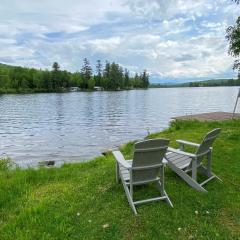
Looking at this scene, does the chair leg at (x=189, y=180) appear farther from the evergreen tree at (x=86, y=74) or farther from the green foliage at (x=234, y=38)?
the evergreen tree at (x=86, y=74)

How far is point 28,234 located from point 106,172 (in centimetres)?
346

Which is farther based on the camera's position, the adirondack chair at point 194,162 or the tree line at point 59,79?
the tree line at point 59,79

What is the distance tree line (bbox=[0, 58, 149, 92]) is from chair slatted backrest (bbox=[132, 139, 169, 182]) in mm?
123478

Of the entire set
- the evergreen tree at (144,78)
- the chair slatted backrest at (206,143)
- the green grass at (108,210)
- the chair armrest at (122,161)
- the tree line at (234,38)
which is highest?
the tree line at (234,38)

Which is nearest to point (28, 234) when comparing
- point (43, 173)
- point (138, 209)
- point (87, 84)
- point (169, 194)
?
point (138, 209)

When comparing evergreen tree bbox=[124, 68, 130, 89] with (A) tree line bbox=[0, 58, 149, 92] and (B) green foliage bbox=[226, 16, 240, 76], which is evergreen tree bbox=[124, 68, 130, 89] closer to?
(A) tree line bbox=[0, 58, 149, 92]

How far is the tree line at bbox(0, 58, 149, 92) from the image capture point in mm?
126625

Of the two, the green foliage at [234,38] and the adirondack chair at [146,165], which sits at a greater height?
the green foliage at [234,38]

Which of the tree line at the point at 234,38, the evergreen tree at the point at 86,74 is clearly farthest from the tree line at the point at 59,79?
the tree line at the point at 234,38

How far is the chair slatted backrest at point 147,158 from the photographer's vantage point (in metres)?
5.52

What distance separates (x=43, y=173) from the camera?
8.81m

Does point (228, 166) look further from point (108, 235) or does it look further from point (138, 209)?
point (108, 235)

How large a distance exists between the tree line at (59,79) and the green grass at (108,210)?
4794 inches

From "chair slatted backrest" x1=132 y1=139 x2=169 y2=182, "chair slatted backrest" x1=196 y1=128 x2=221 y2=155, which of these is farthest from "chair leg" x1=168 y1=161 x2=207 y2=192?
"chair slatted backrest" x1=132 y1=139 x2=169 y2=182
